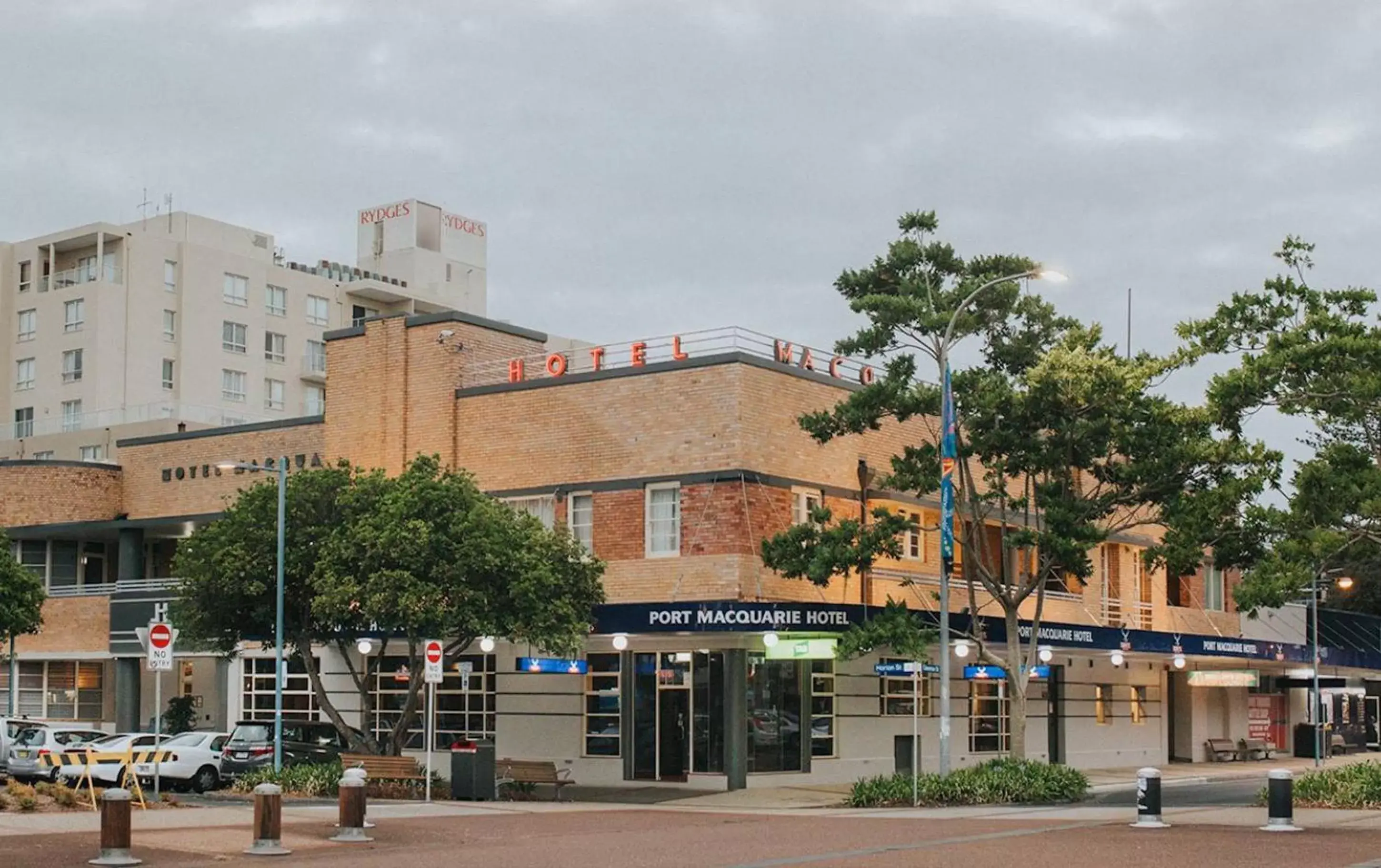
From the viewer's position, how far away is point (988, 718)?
4581 cm

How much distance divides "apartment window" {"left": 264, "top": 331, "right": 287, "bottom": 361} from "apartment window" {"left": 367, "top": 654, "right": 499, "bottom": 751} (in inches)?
1843

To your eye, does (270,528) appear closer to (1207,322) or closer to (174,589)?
(174,589)

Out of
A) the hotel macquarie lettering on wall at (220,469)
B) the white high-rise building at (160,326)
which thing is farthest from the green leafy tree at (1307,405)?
the white high-rise building at (160,326)

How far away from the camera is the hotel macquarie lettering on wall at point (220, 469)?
4562cm

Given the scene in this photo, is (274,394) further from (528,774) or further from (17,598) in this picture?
(528,774)

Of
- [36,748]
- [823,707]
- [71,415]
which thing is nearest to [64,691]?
[36,748]

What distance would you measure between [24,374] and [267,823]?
6723 cm

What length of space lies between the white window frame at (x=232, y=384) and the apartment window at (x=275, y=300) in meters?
3.55

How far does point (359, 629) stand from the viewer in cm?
3747

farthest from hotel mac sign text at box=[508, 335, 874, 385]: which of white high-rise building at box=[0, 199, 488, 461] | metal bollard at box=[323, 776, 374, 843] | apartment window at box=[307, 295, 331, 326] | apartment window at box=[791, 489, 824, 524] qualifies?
apartment window at box=[307, 295, 331, 326]

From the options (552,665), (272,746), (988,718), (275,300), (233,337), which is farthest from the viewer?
(275,300)

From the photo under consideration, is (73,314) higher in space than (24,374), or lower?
higher

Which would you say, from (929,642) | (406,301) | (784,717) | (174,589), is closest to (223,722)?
A: (174,589)

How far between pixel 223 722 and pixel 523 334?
13.1m
